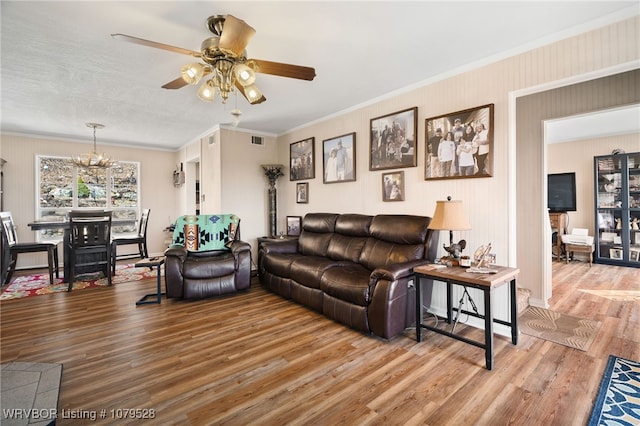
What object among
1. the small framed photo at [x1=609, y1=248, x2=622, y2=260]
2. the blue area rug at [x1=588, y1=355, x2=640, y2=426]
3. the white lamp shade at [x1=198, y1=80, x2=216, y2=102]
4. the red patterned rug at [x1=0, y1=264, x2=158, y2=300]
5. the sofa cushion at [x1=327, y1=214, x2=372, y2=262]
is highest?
the white lamp shade at [x1=198, y1=80, x2=216, y2=102]

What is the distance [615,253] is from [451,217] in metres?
5.45

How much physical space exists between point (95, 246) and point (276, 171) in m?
3.07

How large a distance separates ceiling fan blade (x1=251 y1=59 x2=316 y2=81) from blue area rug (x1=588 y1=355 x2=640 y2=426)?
2.83 m

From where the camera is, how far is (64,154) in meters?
6.03

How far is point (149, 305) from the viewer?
3.50 meters

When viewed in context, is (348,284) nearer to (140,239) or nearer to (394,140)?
(394,140)

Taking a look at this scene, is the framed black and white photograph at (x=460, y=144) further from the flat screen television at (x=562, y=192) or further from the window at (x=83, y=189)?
the window at (x=83, y=189)

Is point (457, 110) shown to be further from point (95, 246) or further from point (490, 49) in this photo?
point (95, 246)

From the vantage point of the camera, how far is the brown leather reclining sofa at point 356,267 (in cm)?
254

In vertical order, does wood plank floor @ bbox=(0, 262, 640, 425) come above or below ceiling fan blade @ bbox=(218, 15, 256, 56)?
below

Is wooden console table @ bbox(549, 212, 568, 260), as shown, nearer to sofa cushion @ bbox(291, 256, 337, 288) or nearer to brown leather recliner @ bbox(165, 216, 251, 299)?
sofa cushion @ bbox(291, 256, 337, 288)

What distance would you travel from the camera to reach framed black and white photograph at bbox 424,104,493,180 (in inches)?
109

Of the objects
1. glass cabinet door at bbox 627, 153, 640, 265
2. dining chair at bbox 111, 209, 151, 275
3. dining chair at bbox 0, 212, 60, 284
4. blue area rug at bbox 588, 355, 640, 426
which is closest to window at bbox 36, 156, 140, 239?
dining chair at bbox 111, 209, 151, 275

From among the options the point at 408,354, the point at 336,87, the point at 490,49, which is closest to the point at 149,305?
the point at 408,354
